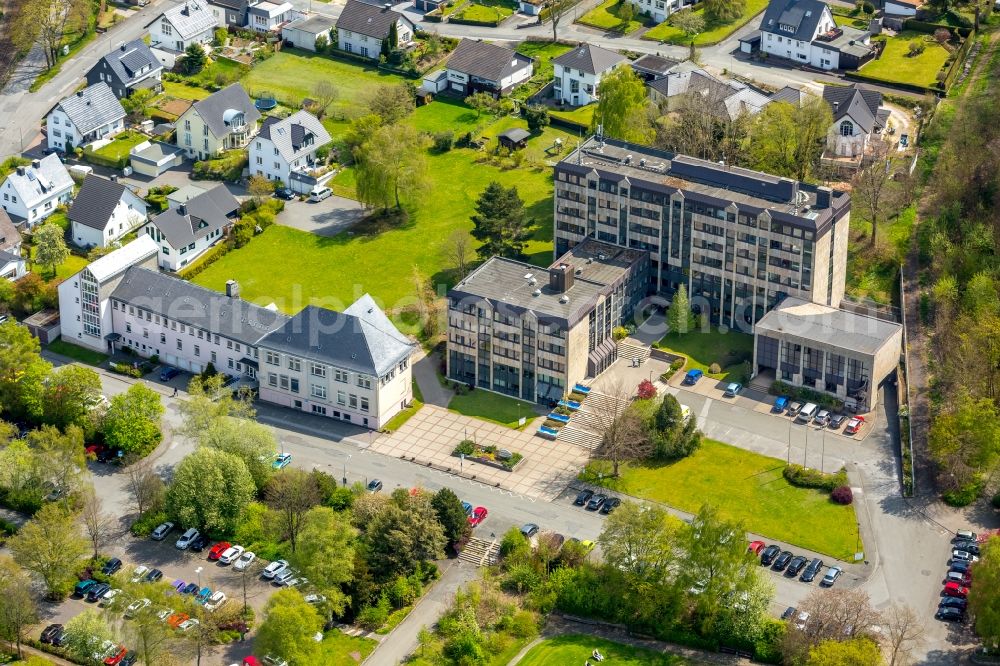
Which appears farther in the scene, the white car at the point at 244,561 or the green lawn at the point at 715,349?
the green lawn at the point at 715,349

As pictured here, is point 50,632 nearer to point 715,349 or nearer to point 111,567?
point 111,567

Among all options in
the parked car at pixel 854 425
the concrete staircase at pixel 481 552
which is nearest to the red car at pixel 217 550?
the concrete staircase at pixel 481 552

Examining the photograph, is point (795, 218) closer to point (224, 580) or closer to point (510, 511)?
point (510, 511)

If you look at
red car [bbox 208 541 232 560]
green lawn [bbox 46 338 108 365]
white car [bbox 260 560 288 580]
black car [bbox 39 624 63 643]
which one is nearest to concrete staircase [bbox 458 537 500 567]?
white car [bbox 260 560 288 580]

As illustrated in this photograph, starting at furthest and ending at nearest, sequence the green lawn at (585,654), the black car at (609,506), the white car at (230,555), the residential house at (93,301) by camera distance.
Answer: the residential house at (93,301) → the black car at (609,506) → the white car at (230,555) → the green lawn at (585,654)

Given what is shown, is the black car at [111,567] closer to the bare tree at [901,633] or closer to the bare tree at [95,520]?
the bare tree at [95,520]

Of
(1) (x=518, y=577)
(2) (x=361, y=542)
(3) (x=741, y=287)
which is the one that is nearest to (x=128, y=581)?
(2) (x=361, y=542)

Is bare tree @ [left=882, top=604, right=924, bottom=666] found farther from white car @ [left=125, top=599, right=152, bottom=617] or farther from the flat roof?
white car @ [left=125, top=599, right=152, bottom=617]
